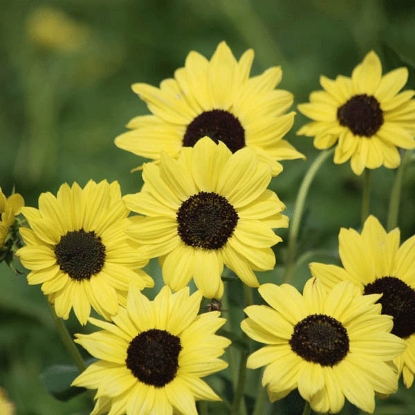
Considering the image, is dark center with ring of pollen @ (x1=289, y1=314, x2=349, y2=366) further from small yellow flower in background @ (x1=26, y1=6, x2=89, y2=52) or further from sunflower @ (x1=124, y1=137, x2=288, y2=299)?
small yellow flower in background @ (x1=26, y1=6, x2=89, y2=52)

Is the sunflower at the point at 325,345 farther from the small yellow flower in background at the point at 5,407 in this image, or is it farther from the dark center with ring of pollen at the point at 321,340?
the small yellow flower in background at the point at 5,407

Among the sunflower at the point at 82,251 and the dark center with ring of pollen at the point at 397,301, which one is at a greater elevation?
the dark center with ring of pollen at the point at 397,301

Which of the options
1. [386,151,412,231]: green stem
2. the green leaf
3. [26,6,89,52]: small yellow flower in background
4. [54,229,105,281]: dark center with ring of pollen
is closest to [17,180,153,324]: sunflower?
[54,229,105,281]: dark center with ring of pollen

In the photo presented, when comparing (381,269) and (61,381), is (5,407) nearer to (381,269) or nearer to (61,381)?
(61,381)

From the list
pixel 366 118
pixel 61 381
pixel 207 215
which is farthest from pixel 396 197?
pixel 61 381

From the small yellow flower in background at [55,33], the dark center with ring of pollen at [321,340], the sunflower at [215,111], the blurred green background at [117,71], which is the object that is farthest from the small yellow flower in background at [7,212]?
the small yellow flower in background at [55,33]

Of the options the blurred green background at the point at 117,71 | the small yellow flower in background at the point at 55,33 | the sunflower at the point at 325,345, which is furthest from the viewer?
the small yellow flower in background at the point at 55,33

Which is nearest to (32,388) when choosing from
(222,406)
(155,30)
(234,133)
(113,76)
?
(222,406)

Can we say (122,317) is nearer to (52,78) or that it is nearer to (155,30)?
(52,78)
